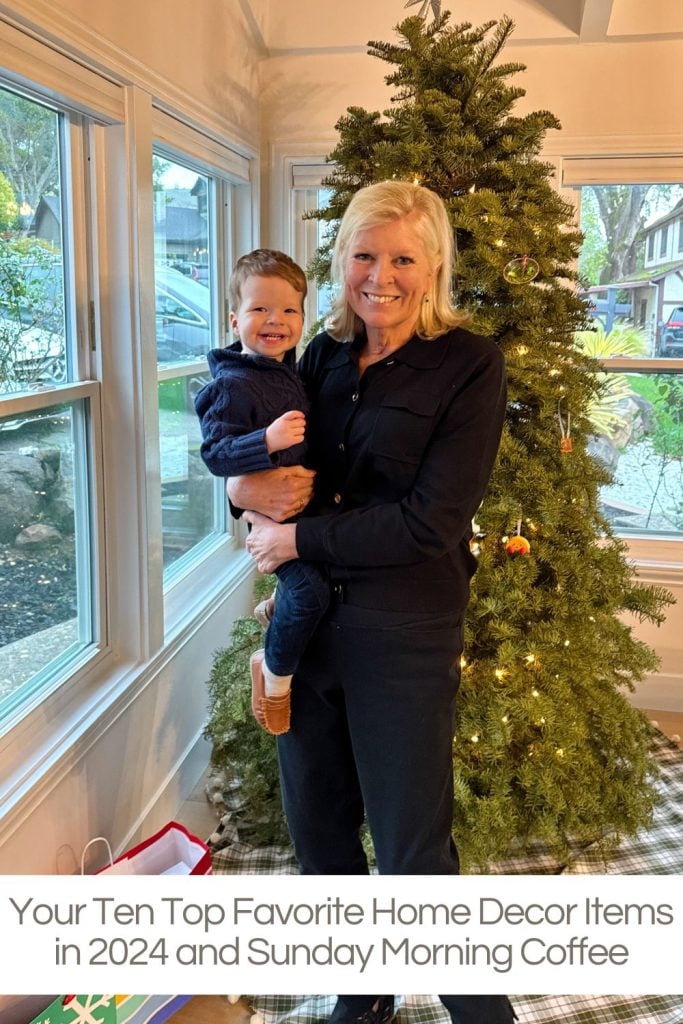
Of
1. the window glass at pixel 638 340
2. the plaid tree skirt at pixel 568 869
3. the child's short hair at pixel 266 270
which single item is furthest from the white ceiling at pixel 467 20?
the plaid tree skirt at pixel 568 869

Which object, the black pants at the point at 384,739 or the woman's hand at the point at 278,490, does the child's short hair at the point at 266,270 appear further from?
the black pants at the point at 384,739

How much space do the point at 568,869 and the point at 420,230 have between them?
1.76 meters

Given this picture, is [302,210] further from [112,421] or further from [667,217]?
[112,421]

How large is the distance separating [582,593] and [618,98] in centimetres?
186

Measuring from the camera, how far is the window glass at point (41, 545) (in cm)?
166

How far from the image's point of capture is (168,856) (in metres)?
1.89

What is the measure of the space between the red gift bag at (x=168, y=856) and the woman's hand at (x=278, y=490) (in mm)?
870

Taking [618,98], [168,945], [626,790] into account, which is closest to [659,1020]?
[626,790]

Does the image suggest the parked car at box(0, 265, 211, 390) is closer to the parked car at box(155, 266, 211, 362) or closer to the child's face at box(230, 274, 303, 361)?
the child's face at box(230, 274, 303, 361)

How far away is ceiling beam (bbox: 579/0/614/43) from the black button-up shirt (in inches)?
75.1

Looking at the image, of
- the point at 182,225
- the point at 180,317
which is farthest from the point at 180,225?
the point at 180,317

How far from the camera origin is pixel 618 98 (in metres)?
2.80

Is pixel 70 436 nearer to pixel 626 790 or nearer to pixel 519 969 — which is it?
pixel 519 969

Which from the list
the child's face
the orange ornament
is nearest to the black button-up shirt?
the child's face
